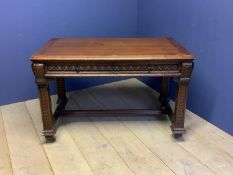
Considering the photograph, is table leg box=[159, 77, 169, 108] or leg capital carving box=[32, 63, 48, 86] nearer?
leg capital carving box=[32, 63, 48, 86]

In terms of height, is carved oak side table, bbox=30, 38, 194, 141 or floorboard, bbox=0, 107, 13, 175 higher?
carved oak side table, bbox=30, 38, 194, 141

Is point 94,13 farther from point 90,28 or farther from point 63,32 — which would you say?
point 63,32

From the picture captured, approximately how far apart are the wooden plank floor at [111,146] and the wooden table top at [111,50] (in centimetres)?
55

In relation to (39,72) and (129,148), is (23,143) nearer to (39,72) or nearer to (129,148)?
(39,72)

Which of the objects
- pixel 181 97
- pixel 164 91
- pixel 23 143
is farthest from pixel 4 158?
pixel 164 91

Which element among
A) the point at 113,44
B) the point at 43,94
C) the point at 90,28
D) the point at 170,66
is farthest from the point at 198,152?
the point at 90,28

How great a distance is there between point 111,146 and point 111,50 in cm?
59

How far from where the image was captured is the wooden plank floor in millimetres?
1355

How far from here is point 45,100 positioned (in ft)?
4.83

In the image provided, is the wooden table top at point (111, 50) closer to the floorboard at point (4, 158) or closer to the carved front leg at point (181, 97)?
the carved front leg at point (181, 97)

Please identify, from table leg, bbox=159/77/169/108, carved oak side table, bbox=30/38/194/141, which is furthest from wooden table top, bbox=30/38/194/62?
table leg, bbox=159/77/169/108

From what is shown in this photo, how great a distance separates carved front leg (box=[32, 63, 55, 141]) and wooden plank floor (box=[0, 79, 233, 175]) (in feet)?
0.29

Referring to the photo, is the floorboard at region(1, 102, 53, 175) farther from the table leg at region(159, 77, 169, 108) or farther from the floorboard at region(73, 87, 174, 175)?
the table leg at region(159, 77, 169, 108)

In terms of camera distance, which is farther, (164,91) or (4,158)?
(164,91)
